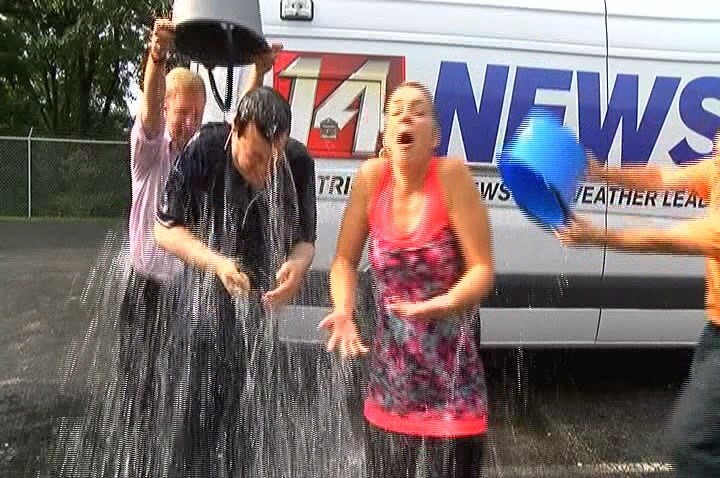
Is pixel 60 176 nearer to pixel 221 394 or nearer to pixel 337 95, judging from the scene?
pixel 337 95

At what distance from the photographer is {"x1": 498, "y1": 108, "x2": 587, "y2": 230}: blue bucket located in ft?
7.02

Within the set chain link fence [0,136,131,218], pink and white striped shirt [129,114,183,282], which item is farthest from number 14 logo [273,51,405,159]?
chain link fence [0,136,131,218]

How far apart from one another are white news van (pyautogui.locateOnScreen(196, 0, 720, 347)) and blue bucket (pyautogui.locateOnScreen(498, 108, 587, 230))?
209 cm

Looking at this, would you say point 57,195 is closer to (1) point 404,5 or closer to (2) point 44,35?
(2) point 44,35

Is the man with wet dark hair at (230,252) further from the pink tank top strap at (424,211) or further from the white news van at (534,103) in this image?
the white news van at (534,103)

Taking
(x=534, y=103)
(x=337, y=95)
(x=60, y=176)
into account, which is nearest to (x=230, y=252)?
(x=337, y=95)

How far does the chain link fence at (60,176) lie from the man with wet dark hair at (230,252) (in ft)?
46.3

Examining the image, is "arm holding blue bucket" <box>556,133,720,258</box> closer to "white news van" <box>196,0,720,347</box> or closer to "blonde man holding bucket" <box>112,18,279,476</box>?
"blonde man holding bucket" <box>112,18,279,476</box>

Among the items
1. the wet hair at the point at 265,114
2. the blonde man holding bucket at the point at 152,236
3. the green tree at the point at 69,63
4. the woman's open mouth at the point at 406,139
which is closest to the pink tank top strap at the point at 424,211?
the woman's open mouth at the point at 406,139

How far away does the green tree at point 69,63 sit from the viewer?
22594 millimetres

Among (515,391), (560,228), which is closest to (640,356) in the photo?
(515,391)

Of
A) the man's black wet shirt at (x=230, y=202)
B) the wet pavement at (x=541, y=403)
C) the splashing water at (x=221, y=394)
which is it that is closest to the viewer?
the man's black wet shirt at (x=230, y=202)

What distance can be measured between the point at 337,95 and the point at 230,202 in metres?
1.71

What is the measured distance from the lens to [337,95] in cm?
429
